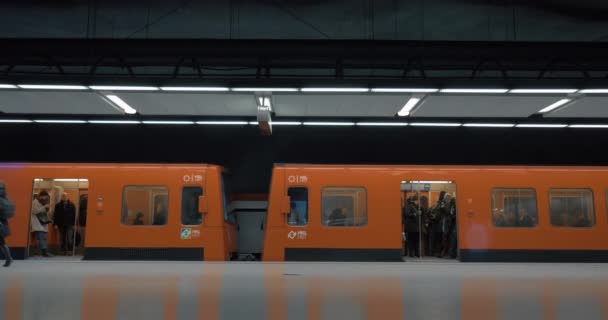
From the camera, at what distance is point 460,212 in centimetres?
1069

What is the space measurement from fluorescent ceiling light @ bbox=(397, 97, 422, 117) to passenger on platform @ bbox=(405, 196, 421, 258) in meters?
2.17

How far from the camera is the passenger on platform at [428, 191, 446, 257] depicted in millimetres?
11688

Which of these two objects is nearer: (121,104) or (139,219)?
(139,219)

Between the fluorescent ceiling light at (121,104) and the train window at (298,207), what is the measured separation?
14.3 feet

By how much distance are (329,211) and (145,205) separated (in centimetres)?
393

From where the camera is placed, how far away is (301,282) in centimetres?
591

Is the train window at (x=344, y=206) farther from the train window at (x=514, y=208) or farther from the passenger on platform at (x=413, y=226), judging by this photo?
the train window at (x=514, y=208)

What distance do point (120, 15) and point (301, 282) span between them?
6.84m

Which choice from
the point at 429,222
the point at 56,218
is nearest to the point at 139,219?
the point at 56,218

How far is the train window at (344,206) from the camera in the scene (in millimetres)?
10602

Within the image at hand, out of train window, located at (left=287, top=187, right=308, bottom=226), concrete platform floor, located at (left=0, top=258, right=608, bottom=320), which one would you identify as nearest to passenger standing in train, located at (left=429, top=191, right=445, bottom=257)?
train window, located at (left=287, top=187, right=308, bottom=226)

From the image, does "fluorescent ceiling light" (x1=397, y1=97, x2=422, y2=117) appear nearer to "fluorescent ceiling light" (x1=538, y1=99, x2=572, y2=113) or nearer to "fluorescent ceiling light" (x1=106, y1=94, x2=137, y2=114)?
"fluorescent ceiling light" (x1=538, y1=99, x2=572, y2=113)

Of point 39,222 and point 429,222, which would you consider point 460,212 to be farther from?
point 39,222

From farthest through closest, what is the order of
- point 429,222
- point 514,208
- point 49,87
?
point 429,222
point 514,208
point 49,87
